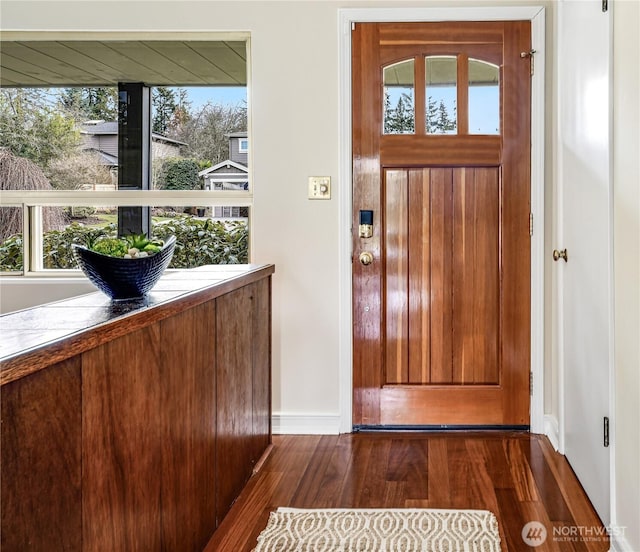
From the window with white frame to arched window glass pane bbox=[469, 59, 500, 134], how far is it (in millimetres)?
1130

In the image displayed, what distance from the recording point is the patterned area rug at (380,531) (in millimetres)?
1693

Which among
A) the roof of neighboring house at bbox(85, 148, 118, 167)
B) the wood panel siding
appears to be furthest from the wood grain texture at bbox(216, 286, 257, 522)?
the roof of neighboring house at bbox(85, 148, 118, 167)

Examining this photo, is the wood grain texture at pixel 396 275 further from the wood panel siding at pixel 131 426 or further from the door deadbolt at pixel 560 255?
the wood panel siding at pixel 131 426

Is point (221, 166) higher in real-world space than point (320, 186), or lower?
higher

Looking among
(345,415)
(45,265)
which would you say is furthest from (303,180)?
(45,265)

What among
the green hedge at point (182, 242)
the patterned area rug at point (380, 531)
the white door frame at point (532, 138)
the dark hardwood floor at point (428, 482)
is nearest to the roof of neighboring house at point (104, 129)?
the green hedge at point (182, 242)

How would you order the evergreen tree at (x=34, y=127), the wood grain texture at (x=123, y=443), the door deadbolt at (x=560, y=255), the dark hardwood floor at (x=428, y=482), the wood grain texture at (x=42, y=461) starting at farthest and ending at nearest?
1. the evergreen tree at (x=34, y=127)
2. the door deadbolt at (x=560, y=255)
3. the dark hardwood floor at (x=428, y=482)
4. the wood grain texture at (x=123, y=443)
5. the wood grain texture at (x=42, y=461)

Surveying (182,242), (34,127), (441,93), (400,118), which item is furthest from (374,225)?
(34,127)

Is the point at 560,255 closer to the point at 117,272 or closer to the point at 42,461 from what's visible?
the point at 117,272

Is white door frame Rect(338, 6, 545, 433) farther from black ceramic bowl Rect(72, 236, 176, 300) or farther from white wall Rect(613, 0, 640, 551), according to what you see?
black ceramic bowl Rect(72, 236, 176, 300)

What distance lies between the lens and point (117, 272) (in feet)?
4.34

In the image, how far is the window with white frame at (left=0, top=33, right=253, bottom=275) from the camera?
111 inches

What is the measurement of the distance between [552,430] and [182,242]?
2035mm

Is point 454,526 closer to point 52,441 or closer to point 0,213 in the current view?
point 52,441
